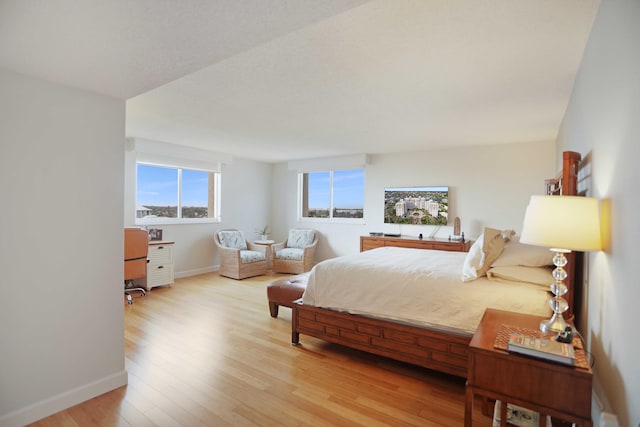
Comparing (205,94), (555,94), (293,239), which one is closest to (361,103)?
(205,94)

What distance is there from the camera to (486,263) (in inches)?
98.5

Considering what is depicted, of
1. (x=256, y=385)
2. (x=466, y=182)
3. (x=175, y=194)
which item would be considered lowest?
(x=256, y=385)

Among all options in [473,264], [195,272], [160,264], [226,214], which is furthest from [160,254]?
[473,264]

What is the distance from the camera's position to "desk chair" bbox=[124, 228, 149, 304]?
4.37 m

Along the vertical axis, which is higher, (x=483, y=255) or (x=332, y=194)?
(x=332, y=194)

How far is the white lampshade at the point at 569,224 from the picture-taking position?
1.45 meters

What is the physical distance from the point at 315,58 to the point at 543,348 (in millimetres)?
2220

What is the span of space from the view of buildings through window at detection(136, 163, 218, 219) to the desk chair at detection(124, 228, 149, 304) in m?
1.07

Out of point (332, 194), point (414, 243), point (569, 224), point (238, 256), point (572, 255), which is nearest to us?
point (569, 224)

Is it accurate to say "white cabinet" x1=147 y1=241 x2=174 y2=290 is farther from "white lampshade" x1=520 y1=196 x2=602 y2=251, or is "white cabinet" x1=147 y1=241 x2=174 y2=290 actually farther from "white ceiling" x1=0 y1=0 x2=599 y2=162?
"white lampshade" x1=520 y1=196 x2=602 y2=251

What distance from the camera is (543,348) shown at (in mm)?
1423

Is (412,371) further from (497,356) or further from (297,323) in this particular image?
(497,356)

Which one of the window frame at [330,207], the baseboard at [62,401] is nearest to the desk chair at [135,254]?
the baseboard at [62,401]

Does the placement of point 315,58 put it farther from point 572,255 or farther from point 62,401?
point 62,401
